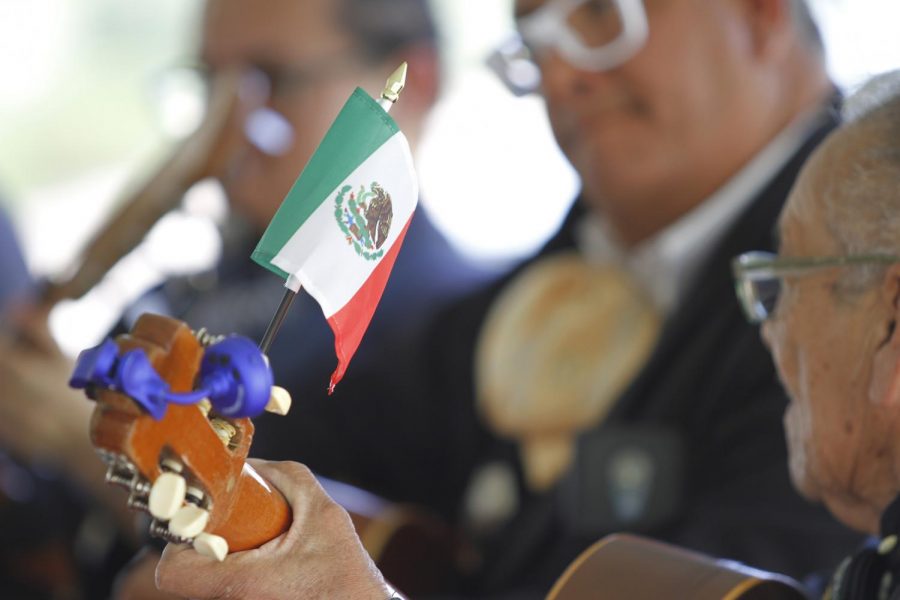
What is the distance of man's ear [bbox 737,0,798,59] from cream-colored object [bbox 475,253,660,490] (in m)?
0.36

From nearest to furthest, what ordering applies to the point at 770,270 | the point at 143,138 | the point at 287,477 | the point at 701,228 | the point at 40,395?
the point at 287,477 → the point at 770,270 → the point at 701,228 → the point at 40,395 → the point at 143,138

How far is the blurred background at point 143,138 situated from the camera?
253 centimetres

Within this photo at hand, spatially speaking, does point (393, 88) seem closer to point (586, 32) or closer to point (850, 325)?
point (850, 325)

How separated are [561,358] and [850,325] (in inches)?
28.3

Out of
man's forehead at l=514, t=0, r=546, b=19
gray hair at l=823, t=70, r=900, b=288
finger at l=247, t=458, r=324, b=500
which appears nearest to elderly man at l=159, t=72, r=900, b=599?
gray hair at l=823, t=70, r=900, b=288

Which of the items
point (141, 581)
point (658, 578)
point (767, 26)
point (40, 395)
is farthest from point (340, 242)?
point (40, 395)

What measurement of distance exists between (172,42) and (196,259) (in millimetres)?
1850

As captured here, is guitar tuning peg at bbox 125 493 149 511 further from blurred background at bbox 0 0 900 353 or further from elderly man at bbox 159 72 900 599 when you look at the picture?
blurred background at bbox 0 0 900 353

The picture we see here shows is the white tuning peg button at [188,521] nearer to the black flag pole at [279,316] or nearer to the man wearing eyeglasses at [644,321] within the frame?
the black flag pole at [279,316]

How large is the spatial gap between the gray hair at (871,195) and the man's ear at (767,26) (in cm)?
68

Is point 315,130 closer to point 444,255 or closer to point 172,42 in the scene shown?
point 444,255

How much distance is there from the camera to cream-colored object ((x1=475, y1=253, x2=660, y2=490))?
164cm

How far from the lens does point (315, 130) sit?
2.27 meters

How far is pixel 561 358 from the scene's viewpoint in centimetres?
169
